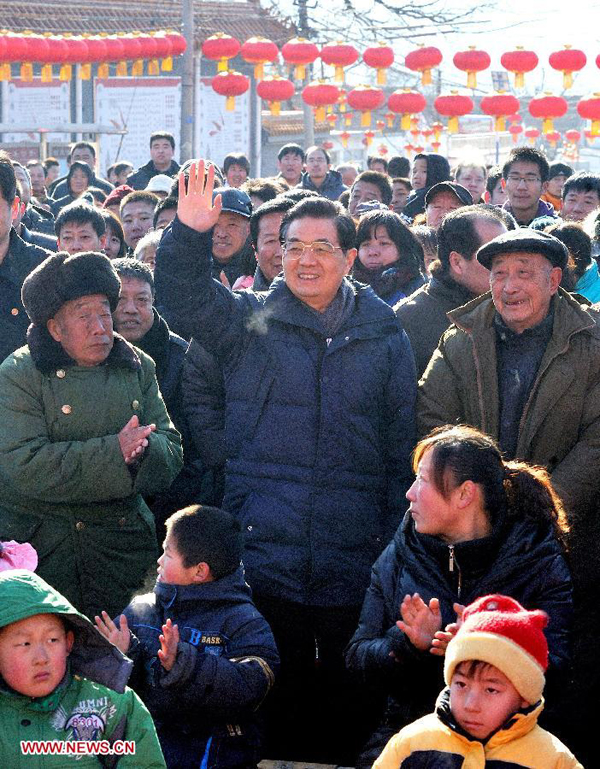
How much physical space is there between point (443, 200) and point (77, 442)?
11.8 ft

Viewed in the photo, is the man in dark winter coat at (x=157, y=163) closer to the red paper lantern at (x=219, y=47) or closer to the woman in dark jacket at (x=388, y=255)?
the woman in dark jacket at (x=388, y=255)

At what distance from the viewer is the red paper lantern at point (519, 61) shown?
16828mm

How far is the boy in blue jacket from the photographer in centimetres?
345

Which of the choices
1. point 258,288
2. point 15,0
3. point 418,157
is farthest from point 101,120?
point 258,288

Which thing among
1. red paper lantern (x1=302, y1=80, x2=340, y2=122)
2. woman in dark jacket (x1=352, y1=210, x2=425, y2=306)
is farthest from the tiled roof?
woman in dark jacket (x1=352, y1=210, x2=425, y2=306)

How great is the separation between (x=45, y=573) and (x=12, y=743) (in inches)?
45.3

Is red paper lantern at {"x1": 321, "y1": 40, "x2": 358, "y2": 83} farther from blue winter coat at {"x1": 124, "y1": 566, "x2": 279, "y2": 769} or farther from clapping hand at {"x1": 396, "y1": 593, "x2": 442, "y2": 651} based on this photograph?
clapping hand at {"x1": 396, "y1": 593, "x2": 442, "y2": 651}

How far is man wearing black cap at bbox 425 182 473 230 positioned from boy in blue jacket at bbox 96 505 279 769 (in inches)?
145

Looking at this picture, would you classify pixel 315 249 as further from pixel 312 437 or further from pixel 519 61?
pixel 519 61

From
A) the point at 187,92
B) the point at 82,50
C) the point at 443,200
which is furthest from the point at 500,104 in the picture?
the point at 443,200

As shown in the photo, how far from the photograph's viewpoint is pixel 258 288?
5305 mm

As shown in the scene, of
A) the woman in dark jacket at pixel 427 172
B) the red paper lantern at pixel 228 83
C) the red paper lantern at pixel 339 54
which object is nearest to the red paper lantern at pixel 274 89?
the red paper lantern at pixel 228 83

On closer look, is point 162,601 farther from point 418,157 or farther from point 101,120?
point 101,120

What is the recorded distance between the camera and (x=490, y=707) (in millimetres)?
2891
